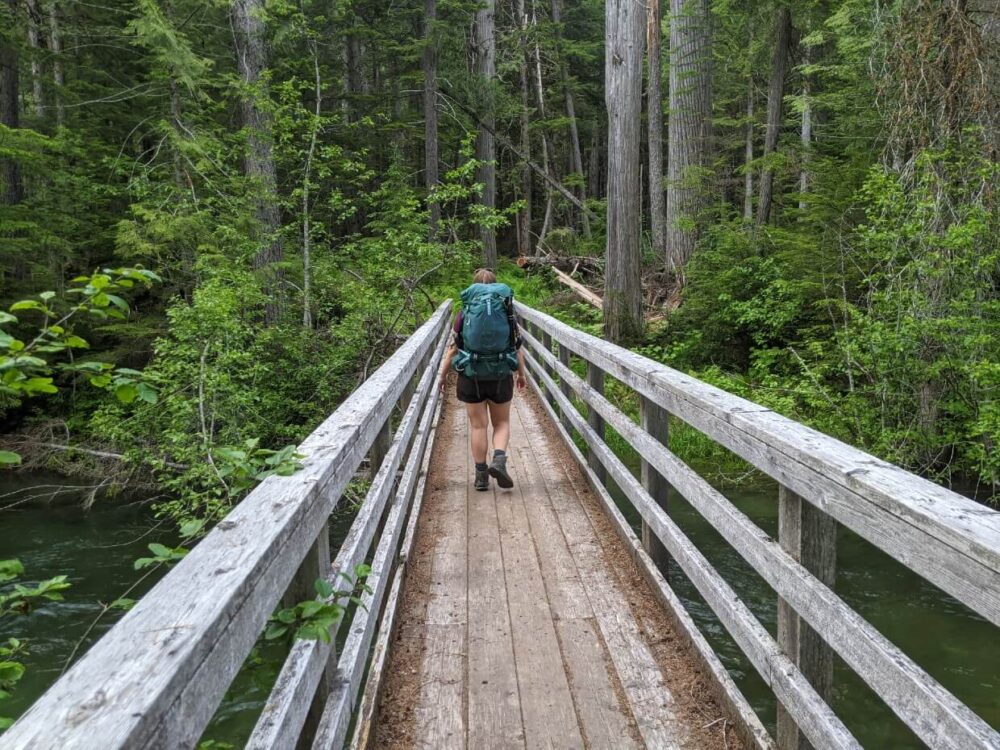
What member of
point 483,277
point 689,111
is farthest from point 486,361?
point 689,111

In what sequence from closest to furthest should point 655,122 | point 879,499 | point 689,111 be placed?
point 879,499 < point 689,111 < point 655,122

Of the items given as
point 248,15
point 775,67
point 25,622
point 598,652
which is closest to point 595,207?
point 775,67

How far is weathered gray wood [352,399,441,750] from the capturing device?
2414mm

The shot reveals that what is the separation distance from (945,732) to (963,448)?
23.5 ft

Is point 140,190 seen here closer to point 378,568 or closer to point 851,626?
point 378,568

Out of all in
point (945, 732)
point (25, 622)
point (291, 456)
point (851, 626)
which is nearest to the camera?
point (945, 732)

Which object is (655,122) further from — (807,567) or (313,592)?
(313,592)

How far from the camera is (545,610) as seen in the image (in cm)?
352

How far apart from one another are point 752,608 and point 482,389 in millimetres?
3087

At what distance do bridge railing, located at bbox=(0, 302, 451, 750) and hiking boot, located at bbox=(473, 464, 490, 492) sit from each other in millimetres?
2703

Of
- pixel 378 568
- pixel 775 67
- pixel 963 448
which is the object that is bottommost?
pixel 963 448

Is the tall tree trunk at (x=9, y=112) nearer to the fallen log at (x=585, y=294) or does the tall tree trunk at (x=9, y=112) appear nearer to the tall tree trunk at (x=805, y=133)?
the fallen log at (x=585, y=294)

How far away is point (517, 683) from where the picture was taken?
2.87 m

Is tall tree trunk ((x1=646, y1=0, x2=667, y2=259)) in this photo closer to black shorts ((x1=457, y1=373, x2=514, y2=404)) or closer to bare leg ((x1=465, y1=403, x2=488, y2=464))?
black shorts ((x1=457, y1=373, x2=514, y2=404))
